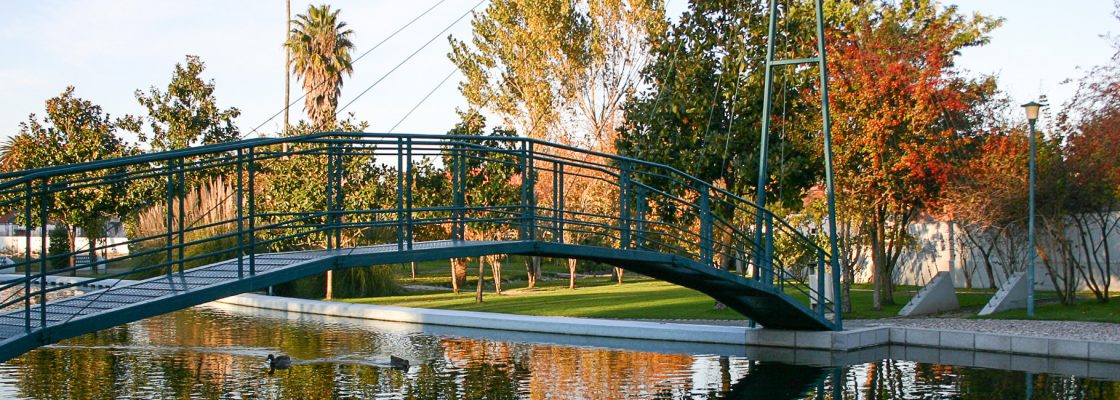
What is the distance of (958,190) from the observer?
2266 cm

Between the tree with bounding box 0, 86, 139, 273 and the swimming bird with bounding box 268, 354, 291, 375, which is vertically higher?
the tree with bounding box 0, 86, 139, 273

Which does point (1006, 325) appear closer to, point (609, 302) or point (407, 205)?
point (609, 302)

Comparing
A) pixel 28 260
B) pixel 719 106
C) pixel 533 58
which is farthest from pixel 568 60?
pixel 28 260

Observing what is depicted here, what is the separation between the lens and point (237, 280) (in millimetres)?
10844

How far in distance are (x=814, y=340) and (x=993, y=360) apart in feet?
9.26

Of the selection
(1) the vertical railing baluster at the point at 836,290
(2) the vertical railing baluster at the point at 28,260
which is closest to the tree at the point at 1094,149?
(1) the vertical railing baluster at the point at 836,290

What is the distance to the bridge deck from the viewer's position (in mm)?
9828

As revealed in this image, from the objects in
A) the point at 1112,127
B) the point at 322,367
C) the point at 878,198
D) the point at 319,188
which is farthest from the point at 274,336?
the point at 1112,127

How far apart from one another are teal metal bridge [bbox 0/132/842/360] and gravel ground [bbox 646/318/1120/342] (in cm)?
125

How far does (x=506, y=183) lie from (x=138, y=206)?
63.9ft

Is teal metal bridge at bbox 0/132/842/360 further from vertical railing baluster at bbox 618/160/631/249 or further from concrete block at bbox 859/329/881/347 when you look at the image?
concrete block at bbox 859/329/881/347

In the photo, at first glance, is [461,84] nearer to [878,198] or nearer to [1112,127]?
[878,198]

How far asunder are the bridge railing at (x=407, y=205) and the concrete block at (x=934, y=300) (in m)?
2.21

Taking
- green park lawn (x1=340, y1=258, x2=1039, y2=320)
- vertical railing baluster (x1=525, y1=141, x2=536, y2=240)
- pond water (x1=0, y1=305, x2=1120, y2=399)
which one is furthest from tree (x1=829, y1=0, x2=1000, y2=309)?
vertical railing baluster (x1=525, y1=141, x2=536, y2=240)
